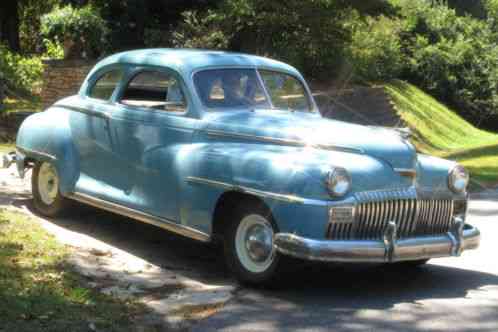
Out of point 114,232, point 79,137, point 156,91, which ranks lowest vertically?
point 114,232

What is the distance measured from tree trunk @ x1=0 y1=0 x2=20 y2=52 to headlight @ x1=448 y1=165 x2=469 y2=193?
2045cm

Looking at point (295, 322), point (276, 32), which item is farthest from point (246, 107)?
point (276, 32)

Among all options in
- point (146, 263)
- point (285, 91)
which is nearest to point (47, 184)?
point (146, 263)

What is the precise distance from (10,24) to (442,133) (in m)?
12.8

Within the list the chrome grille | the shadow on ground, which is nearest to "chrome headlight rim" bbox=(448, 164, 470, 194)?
the chrome grille

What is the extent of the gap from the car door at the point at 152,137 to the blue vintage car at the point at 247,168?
0.5 inches

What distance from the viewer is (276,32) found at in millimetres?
19453

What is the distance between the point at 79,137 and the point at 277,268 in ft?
9.82

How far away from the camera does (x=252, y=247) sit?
6.81 meters

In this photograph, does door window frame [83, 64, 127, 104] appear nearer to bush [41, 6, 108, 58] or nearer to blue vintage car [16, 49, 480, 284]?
blue vintage car [16, 49, 480, 284]

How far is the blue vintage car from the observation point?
642 centimetres

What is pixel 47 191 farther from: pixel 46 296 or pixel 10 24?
pixel 10 24

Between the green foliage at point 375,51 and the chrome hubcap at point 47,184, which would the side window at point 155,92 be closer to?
the chrome hubcap at point 47,184

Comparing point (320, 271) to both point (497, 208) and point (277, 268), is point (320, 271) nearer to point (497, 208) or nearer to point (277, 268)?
point (277, 268)
